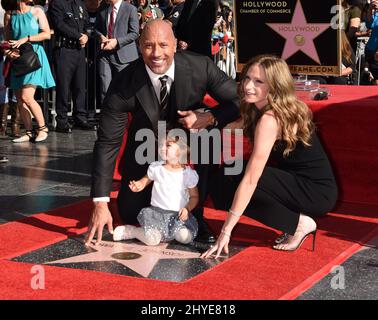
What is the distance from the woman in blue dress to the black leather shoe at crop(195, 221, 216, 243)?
4.34 m

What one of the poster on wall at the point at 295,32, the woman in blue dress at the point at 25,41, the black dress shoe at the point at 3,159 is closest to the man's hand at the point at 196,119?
the poster on wall at the point at 295,32


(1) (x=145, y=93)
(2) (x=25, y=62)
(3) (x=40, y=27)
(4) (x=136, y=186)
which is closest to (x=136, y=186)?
(4) (x=136, y=186)

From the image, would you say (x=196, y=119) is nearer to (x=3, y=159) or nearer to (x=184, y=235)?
(x=184, y=235)

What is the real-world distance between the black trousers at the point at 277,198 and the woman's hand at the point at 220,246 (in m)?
0.30

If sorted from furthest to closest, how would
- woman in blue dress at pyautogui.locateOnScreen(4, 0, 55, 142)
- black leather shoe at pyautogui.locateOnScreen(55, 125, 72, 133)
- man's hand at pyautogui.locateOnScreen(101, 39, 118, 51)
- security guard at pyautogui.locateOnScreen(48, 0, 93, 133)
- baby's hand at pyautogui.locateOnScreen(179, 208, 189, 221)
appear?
black leather shoe at pyautogui.locateOnScreen(55, 125, 72, 133)
security guard at pyautogui.locateOnScreen(48, 0, 93, 133)
man's hand at pyautogui.locateOnScreen(101, 39, 118, 51)
woman in blue dress at pyautogui.locateOnScreen(4, 0, 55, 142)
baby's hand at pyautogui.locateOnScreen(179, 208, 189, 221)

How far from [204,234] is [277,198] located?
1.70 ft

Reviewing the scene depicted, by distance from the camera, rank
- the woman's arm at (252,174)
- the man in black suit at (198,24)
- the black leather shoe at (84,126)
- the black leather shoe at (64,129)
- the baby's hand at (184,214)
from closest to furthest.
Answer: the woman's arm at (252,174) < the baby's hand at (184,214) < the man in black suit at (198,24) < the black leather shoe at (64,129) < the black leather shoe at (84,126)

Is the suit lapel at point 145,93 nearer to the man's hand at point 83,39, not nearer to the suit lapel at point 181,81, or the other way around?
the suit lapel at point 181,81

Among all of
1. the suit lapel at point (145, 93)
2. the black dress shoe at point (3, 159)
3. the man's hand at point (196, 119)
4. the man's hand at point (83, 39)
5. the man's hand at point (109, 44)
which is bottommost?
the black dress shoe at point (3, 159)

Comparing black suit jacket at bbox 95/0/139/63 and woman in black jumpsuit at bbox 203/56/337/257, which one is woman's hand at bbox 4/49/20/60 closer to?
black suit jacket at bbox 95/0/139/63

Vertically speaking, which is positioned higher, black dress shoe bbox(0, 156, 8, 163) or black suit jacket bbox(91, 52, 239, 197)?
black suit jacket bbox(91, 52, 239, 197)

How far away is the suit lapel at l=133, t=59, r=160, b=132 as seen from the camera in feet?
15.0

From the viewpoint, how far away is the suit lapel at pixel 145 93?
456 centimetres

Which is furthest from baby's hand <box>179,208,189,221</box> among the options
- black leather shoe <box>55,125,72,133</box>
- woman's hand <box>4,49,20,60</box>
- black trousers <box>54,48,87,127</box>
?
black trousers <box>54,48,87,127</box>
